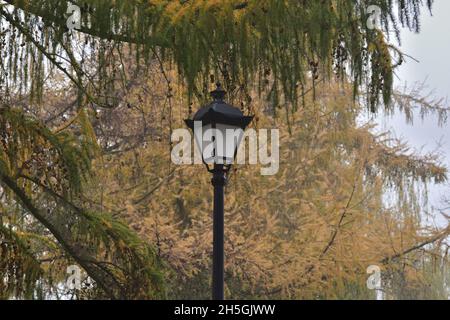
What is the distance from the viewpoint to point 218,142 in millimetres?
6004

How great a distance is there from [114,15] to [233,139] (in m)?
1.49

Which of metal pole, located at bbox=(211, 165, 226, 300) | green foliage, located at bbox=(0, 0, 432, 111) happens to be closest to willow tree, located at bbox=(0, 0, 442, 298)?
green foliage, located at bbox=(0, 0, 432, 111)

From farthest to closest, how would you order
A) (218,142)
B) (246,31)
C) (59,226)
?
(59,226)
(218,142)
(246,31)

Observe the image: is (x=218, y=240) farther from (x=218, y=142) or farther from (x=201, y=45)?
(x=201, y=45)

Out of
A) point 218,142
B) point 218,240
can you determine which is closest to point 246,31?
point 218,142

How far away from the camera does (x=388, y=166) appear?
55.8 feet

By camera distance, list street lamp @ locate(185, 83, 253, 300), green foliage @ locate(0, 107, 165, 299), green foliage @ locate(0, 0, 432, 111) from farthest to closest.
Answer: green foliage @ locate(0, 107, 165, 299)
street lamp @ locate(185, 83, 253, 300)
green foliage @ locate(0, 0, 432, 111)

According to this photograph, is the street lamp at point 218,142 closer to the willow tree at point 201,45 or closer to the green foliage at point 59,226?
the willow tree at point 201,45

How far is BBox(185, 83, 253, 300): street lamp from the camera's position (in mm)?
5953

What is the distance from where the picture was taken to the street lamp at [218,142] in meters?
5.95

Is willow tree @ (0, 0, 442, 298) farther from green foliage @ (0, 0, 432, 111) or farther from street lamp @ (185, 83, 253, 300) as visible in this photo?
street lamp @ (185, 83, 253, 300)

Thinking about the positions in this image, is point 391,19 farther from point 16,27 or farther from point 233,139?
point 16,27

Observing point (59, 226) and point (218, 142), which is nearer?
point (218, 142)
